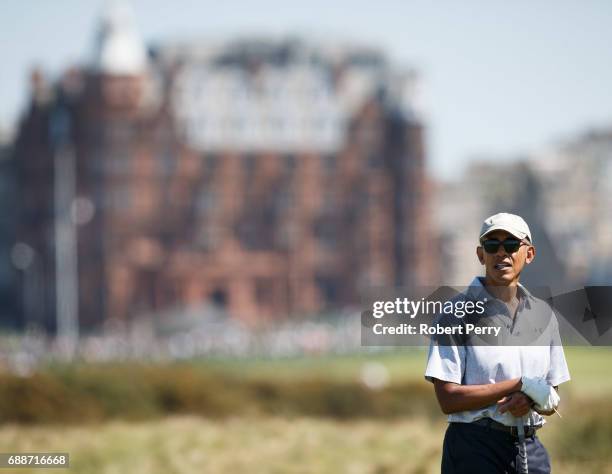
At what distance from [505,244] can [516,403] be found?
1.94 ft

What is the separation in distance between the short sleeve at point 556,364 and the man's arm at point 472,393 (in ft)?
0.76

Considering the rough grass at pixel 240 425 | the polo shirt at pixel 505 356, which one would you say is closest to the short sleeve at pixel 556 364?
the polo shirt at pixel 505 356

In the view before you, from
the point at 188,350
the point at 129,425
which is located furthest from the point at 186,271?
the point at 129,425

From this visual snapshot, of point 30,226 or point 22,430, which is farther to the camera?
point 30,226

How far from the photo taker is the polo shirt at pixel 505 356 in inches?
188

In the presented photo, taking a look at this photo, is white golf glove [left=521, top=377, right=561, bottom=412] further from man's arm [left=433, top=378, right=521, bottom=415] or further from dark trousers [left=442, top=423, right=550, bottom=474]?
dark trousers [left=442, top=423, right=550, bottom=474]

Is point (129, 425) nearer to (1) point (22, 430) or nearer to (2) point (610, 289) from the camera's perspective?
(1) point (22, 430)

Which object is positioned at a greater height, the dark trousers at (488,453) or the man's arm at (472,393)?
the man's arm at (472,393)

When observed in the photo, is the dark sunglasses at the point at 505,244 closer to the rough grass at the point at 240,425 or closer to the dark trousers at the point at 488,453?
the dark trousers at the point at 488,453

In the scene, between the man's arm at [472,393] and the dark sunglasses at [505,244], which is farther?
the dark sunglasses at [505,244]

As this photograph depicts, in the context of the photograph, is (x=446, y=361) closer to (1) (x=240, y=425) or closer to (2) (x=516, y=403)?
(2) (x=516, y=403)

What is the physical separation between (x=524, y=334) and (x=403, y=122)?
204 feet

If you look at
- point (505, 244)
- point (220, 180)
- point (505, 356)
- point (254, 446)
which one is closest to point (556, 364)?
point (505, 356)

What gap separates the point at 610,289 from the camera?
18.2 feet
